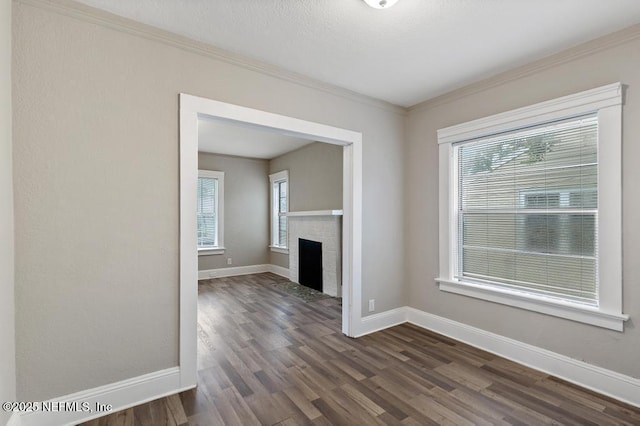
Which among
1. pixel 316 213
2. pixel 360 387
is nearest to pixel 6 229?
pixel 360 387

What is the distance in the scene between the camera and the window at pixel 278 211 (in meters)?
6.78

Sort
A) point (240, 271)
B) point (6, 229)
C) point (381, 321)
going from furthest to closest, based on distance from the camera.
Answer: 1. point (240, 271)
2. point (381, 321)
3. point (6, 229)

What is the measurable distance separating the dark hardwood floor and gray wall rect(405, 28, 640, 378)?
30 cm

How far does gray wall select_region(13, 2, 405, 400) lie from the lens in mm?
1745

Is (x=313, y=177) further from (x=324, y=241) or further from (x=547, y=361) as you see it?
(x=547, y=361)

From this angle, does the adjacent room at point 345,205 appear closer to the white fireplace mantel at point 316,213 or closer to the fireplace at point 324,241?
the white fireplace mantel at point 316,213

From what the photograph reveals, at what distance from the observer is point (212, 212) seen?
6.49 meters

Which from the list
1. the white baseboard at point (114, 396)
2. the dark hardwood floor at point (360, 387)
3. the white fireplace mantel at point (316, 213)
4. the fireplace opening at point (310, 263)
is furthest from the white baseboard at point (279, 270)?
the white baseboard at point (114, 396)

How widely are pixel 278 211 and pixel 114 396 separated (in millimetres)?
5180

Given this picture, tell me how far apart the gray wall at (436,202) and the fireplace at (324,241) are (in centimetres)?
152

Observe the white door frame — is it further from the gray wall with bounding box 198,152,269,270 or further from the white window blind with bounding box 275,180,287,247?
the gray wall with bounding box 198,152,269,270

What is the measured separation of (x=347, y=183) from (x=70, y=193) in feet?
7.75

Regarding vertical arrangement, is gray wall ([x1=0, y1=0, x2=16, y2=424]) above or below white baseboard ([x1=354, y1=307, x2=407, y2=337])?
above

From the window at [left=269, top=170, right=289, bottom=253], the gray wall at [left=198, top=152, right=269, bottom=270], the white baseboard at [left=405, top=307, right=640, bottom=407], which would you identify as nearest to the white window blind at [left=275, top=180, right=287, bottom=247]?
the window at [left=269, top=170, right=289, bottom=253]
